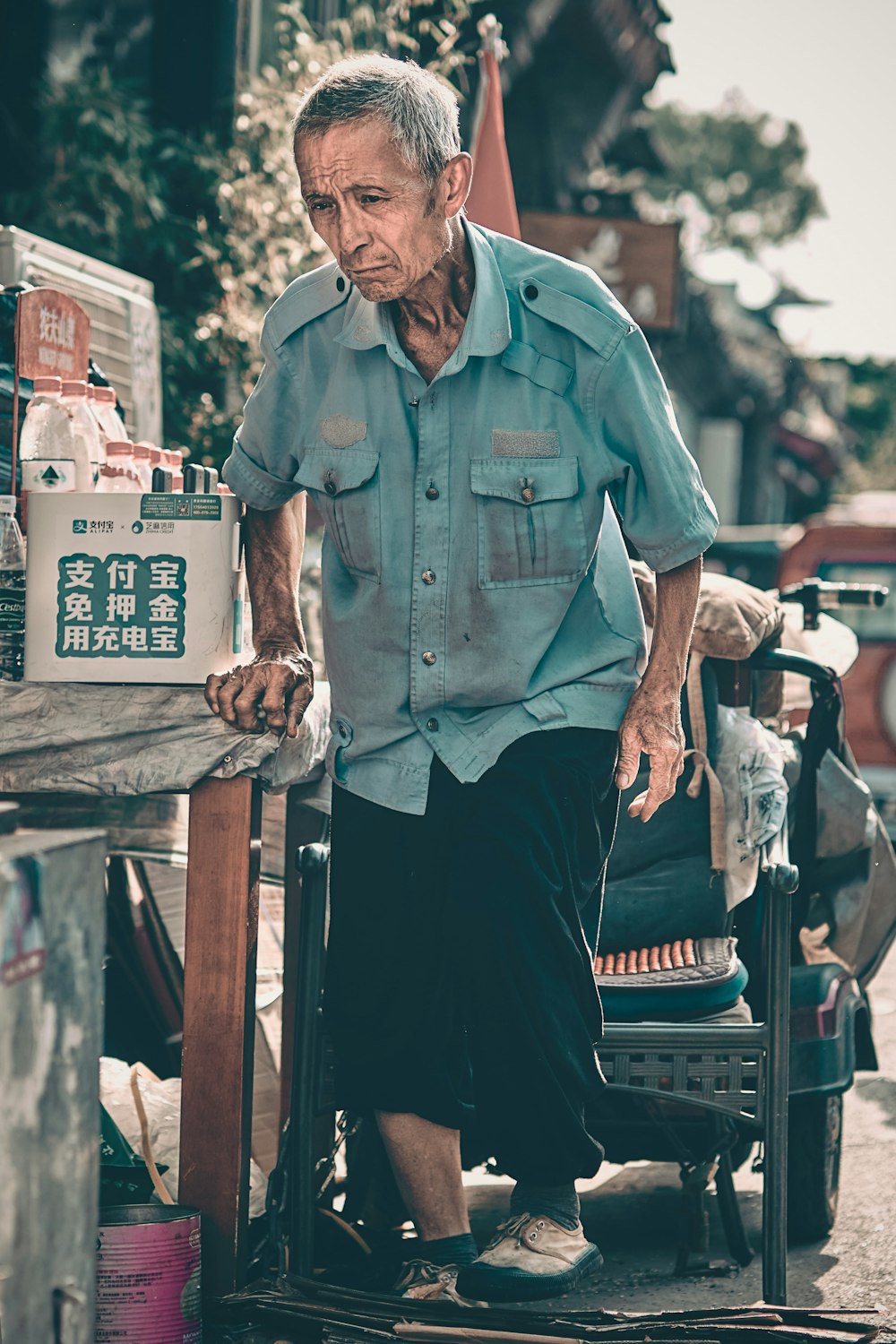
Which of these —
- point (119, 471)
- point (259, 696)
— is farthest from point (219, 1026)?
point (119, 471)

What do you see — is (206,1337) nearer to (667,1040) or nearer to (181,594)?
(667,1040)

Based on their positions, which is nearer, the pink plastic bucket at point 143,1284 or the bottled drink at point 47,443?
the pink plastic bucket at point 143,1284

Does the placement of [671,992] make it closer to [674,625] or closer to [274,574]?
[674,625]

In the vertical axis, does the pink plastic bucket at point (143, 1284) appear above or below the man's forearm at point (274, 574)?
below

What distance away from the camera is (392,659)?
299cm

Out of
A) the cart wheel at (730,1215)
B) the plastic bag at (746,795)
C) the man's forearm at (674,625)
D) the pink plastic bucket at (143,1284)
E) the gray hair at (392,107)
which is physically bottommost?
the cart wheel at (730,1215)

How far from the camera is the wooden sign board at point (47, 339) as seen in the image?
11.5ft

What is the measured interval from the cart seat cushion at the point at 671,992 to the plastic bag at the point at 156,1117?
795 millimetres

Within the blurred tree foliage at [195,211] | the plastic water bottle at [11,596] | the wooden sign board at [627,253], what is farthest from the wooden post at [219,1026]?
the wooden sign board at [627,253]

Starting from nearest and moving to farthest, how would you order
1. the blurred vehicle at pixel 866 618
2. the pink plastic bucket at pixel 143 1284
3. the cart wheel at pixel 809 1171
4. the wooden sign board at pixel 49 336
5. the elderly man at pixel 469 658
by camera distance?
1. the pink plastic bucket at pixel 143 1284
2. the elderly man at pixel 469 658
3. the wooden sign board at pixel 49 336
4. the cart wheel at pixel 809 1171
5. the blurred vehicle at pixel 866 618

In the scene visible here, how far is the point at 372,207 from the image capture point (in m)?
2.81

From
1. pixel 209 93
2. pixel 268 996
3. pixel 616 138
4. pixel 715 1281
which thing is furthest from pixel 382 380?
pixel 616 138

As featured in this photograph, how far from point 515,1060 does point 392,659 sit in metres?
0.72

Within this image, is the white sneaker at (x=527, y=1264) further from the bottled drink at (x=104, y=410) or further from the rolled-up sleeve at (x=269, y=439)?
the bottled drink at (x=104, y=410)
